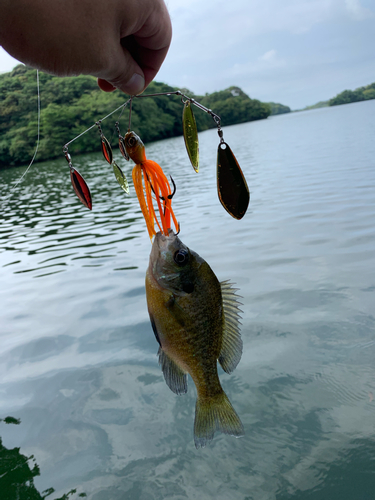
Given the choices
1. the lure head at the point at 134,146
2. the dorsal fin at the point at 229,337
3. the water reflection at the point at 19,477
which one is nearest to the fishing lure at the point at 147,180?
the lure head at the point at 134,146

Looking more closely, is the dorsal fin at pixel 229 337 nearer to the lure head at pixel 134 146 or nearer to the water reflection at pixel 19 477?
the lure head at pixel 134 146

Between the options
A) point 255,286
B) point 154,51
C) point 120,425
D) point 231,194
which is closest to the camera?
point 231,194

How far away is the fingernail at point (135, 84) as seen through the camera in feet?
5.29

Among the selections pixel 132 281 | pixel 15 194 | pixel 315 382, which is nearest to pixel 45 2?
pixel 315 382

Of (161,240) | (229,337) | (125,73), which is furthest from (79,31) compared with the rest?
(229,337)

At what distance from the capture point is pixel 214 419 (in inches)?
83.4

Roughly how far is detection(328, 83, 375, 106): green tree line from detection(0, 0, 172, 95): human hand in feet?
390

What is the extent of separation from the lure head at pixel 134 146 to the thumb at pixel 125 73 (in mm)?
194

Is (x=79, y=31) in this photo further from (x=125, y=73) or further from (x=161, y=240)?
(x=161, y=240)

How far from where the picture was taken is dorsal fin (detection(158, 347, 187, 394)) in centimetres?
199

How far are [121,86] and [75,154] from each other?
55163 millimetres

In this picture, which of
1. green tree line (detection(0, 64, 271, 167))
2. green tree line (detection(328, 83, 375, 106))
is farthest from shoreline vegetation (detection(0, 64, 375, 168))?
green tree line (detection(328, 83, 375, 106))

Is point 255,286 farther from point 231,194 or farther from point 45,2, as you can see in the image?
point 45,2

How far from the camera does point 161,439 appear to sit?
11.3 ft
